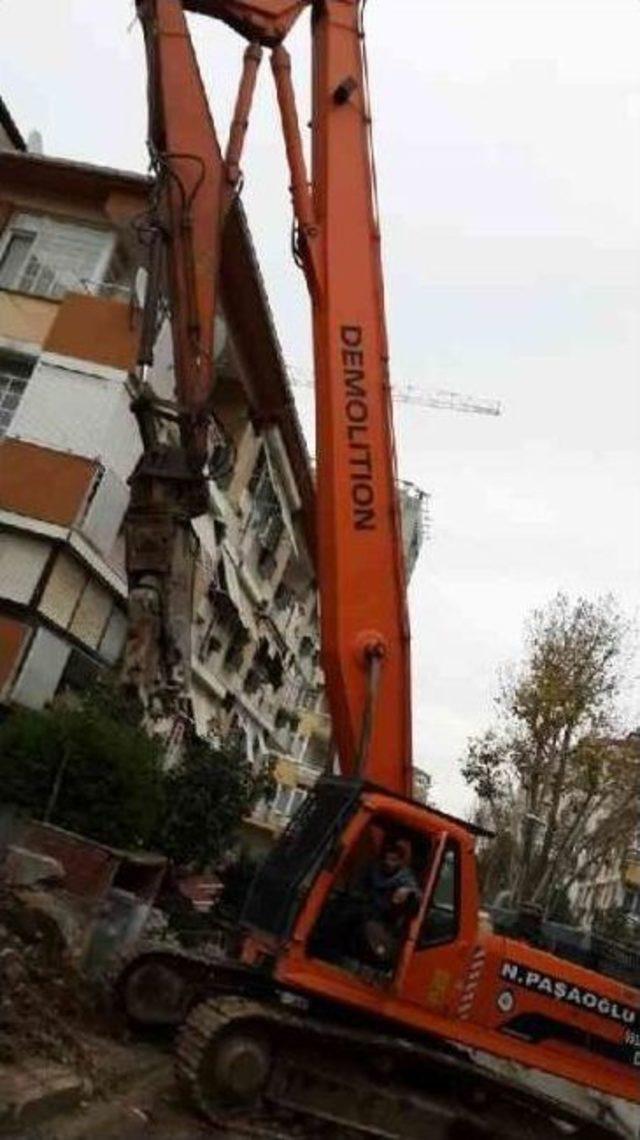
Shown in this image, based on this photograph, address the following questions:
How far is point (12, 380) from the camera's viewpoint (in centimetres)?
1645

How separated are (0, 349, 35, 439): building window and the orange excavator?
7.52 metres

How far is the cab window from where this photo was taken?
759cm

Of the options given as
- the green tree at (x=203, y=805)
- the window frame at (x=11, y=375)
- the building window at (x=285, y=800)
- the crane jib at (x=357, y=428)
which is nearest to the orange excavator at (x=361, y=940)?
the crane jib at (x=357, y=428)

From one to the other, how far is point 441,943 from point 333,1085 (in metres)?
1.28

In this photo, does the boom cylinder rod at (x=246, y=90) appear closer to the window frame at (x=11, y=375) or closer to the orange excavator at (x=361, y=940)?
the orange excavator at (x=361, y=940)

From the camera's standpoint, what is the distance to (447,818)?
25.6 feet

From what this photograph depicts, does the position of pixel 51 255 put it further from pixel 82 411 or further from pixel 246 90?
pixel 246 90

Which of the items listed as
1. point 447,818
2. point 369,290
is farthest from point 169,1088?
point 369,290

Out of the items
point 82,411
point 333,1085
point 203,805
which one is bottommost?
point 333,1085

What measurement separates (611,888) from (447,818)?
2783 inches

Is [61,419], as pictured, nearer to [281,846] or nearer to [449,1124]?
[281,846]

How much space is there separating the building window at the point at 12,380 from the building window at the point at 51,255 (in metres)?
1.14

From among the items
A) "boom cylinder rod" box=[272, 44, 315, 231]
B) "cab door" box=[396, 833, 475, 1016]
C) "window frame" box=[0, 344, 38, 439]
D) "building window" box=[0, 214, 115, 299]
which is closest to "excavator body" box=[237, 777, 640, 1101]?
"cab door" box=[396, 833, 475, 1016]

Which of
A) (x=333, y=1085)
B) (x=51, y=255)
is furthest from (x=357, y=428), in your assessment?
(x=51, y=255)
